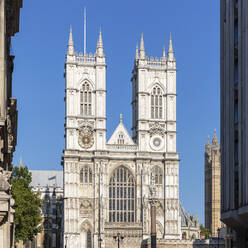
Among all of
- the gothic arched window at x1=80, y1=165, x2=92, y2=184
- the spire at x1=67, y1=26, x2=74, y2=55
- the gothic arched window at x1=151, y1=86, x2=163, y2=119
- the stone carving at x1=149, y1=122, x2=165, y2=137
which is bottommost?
the gothic arched window at x1=80, y1=165, x2=92, y2=184

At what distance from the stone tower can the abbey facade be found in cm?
4543

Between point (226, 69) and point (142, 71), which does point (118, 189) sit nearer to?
point (142, 71)

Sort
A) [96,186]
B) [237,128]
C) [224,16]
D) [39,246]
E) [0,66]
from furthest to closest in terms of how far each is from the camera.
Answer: [39,246]
[96,186]
[224,16]
[237,128]
[0,66]

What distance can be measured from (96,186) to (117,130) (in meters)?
9.16

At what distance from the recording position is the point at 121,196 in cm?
9894

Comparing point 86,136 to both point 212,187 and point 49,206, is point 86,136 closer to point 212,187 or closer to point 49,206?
point 49,206

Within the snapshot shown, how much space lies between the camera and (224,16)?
4822 centimetres

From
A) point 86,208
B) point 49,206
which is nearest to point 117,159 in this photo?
point 86,208

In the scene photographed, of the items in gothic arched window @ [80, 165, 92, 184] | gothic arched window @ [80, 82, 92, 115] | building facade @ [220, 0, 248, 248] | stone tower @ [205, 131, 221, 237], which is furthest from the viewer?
stone tower @ [205, 131, 221, 237]

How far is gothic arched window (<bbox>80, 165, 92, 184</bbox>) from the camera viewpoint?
97.9 metres

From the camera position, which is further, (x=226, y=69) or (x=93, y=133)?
(x=93, y=133)

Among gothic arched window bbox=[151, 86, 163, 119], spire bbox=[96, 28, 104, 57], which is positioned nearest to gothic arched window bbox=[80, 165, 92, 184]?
gothic arched window bbox=[151, 86, 163, 119]

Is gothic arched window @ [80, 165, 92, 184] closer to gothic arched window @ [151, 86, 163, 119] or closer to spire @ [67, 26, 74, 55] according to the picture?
gothic arched window @ [151, 86, 163, 119]

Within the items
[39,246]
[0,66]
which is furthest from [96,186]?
[0,66]
